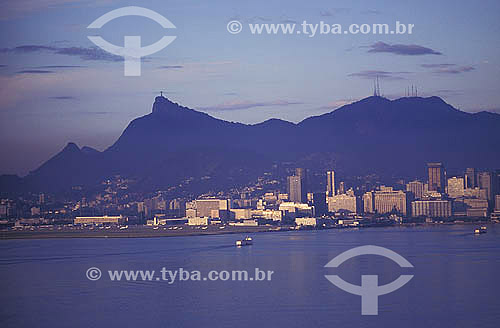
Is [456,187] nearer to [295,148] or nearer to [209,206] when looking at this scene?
[209,206]

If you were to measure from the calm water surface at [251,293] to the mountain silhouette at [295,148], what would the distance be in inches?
2796

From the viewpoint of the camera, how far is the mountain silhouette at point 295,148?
362 ft

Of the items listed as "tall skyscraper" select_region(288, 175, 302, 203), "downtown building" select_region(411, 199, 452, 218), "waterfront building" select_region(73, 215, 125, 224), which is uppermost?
"tall skyscraper" select_region(288, 175, 302, 203)

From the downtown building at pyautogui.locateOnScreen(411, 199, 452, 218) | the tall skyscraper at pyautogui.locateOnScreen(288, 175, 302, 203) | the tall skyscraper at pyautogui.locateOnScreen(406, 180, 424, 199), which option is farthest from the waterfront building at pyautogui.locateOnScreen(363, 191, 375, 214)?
the tall skyscraper at pyautogui.locateOnScreen(406, 180, 424, 199)

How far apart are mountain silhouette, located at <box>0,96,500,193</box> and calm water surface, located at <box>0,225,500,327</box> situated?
71025mm

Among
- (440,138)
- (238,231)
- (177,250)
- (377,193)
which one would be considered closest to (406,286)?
(177,250)

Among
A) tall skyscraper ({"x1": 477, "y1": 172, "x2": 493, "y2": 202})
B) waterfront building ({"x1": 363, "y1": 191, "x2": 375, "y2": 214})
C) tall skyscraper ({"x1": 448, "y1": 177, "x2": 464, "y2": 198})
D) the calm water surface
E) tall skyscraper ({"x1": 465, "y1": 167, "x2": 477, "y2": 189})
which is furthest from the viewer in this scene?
tall skyscraper ({"x1": 465, "y1": 167, "x2": 477, "y2": 189})

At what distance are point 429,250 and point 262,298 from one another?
13.1 metres

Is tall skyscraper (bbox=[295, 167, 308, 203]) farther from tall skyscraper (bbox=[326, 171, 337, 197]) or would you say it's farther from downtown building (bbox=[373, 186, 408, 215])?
downtown building (bbox=[373, 186, 408, 215])

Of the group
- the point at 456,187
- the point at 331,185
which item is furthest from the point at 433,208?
the point at 331,185

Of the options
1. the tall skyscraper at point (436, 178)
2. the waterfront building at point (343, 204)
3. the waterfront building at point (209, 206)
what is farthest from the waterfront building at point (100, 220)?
the tall skyscraper at point (436, 178)

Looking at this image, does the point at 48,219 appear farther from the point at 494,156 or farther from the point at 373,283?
the point at 494,156

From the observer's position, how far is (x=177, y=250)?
3291 cm

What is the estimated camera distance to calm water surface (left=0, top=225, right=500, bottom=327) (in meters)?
16.5
